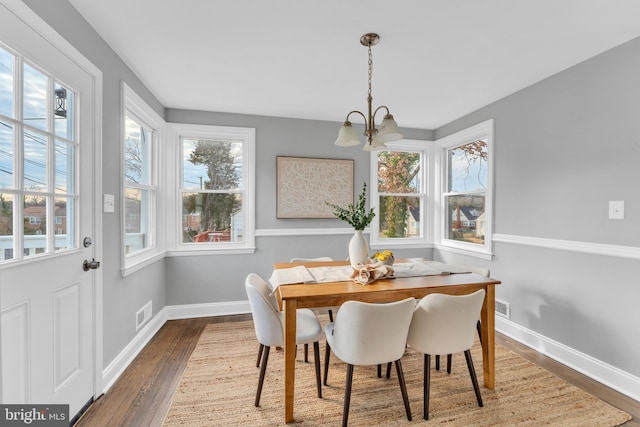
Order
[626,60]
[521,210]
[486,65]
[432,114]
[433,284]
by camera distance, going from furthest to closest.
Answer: [432,114], [521,210], [486,65], [626,60], [433,284]

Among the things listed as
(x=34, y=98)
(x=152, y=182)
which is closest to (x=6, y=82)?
(x=34, y=98)

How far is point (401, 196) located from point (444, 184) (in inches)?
23.1

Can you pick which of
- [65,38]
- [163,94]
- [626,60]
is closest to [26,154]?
[65,38]

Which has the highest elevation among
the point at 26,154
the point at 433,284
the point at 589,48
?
the point at 589,48

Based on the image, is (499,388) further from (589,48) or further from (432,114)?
(432,114)

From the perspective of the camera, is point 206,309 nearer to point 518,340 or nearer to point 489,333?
point 489,333

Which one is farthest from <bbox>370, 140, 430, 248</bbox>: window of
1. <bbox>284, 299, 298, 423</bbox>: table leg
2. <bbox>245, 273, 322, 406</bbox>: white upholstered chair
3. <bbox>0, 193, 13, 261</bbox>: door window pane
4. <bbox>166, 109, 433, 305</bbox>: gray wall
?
<bbox>0, 193, 13, 261</bbox>: door window pane

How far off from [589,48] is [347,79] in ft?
5.78

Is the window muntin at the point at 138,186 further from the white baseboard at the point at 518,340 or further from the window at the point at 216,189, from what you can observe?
the white baseboard at the point at 518,340

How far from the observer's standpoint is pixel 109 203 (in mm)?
2061

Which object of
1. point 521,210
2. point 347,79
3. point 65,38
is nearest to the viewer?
point 65,38

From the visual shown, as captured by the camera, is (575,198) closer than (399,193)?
Yes

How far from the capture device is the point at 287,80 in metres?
2.60

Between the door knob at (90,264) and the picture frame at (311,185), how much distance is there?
1.97 m
